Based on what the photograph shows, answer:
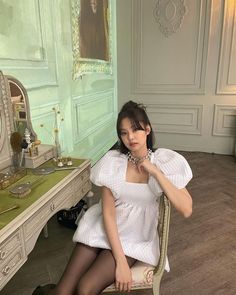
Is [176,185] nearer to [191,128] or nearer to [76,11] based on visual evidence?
[76,11]

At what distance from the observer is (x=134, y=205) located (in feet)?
4.43

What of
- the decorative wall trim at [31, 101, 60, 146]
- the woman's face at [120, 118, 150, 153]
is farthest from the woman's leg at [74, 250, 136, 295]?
the decorative wall trim at [31, 101, 60, 146]

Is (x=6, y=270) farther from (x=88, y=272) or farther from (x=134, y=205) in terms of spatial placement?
(x=134, y=205)

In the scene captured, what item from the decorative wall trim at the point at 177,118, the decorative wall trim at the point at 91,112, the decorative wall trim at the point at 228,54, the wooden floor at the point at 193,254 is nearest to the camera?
the wooden floor at the point at 193,254

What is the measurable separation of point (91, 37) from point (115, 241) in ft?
8.68

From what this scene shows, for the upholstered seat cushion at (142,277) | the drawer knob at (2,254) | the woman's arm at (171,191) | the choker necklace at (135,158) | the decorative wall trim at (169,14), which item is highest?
the decorative wall trim at (169,14)

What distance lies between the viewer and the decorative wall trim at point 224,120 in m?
3.86

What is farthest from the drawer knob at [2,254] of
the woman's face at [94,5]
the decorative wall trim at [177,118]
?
the decorative wall trim at [177,118]

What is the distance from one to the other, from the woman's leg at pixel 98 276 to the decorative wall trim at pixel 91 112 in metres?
1.85

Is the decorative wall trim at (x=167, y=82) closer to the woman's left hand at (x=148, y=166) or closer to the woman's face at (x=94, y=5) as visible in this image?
the woman's face at (x=94, y=5)

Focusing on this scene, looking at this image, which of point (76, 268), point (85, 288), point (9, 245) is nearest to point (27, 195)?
point (9, 245)

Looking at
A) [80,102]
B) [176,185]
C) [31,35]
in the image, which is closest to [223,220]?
[176,185]

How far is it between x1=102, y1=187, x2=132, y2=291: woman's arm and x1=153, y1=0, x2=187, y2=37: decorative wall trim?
127 inches

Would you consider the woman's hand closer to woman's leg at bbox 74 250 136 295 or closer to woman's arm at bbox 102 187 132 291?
woman's arm at bbox 102 187 132 291
